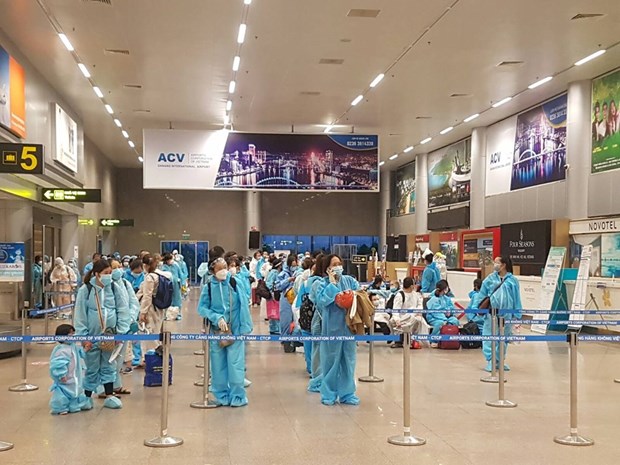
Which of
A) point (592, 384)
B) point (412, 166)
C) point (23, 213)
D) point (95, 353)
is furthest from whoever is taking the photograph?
point (412, 166)

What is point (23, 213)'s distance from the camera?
17438 mm

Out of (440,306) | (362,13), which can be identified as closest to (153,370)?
(440,306)

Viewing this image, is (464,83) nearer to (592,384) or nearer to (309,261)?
(309,261)

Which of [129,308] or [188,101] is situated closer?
[129,308]

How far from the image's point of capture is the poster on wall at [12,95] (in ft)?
42.8

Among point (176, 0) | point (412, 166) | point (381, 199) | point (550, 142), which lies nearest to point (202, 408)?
point (176, 0)

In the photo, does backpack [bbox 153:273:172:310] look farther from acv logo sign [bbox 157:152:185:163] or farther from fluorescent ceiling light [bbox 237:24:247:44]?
acv logo sign [bbox 157:152:185:163]

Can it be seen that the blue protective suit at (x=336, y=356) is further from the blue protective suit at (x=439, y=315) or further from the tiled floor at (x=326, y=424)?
the blue protective suit at (x=439, y=315)

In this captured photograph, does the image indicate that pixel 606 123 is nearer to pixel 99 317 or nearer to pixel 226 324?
pixel 226 324

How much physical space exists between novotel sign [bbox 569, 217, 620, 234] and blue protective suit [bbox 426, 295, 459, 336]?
488cm

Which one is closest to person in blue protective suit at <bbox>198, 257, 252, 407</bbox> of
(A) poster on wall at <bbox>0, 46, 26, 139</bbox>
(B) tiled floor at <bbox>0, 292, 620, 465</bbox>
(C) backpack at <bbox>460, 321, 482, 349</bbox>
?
(B) tiled floor at <bbox>0, 292, 620, 465</bbox>

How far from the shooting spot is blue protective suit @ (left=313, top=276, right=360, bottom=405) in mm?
7984

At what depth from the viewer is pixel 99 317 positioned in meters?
7.64

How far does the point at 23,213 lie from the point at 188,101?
520 cm
